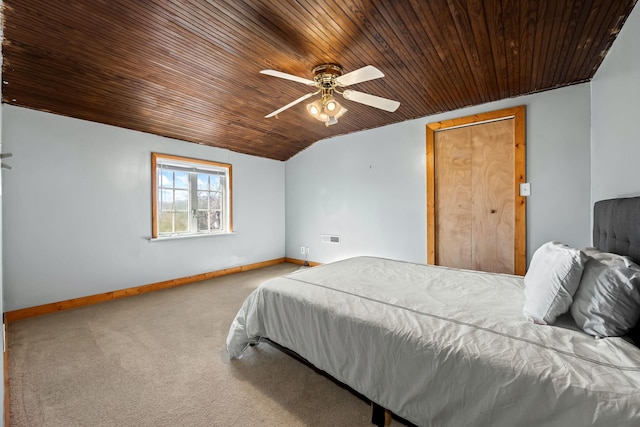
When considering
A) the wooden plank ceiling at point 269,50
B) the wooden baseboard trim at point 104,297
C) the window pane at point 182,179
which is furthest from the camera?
the window pane at point 182,179

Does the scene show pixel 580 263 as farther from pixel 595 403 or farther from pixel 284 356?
pixel 284 356

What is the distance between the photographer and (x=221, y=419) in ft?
4.65

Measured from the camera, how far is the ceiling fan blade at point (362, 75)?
5.89 feet

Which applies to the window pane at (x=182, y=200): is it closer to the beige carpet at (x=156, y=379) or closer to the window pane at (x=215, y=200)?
the window pane at (x=215, y=200)

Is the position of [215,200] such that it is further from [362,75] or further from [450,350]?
[450,350]

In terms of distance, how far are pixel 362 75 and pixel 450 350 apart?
174 cm

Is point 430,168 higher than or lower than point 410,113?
lower

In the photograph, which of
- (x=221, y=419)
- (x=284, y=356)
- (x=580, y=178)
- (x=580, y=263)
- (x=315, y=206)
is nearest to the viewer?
(x=580, y=263)

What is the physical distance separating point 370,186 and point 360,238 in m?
0.82

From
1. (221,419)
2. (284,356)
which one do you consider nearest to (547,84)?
(284,356)

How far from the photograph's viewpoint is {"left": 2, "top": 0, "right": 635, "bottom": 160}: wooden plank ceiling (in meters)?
1.72

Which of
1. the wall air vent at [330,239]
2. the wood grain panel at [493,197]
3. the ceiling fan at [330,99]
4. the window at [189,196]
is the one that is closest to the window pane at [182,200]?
the window at [189,196]

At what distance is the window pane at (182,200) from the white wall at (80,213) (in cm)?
41

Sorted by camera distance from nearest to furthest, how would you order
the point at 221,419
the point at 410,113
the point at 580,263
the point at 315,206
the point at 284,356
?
the point at 580,263, the point at 221,419, the point at 284,356, the point at 410,113, the point at 315,206
